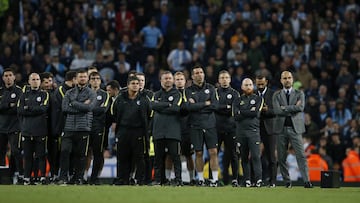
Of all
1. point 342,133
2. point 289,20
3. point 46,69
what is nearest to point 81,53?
point 46,69

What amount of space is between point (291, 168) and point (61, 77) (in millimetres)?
8626

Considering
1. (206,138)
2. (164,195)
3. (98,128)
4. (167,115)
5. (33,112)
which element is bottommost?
(164,195)

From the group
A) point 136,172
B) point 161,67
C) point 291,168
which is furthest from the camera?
point 161,67

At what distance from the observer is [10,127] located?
24266 mm

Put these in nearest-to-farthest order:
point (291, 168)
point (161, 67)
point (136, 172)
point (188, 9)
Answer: point (136, 172)
point (291, 168)
point (161, 67)
point (188, 9)

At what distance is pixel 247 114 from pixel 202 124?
43.7 inches

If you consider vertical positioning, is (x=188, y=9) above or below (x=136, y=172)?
above

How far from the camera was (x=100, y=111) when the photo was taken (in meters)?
23.7

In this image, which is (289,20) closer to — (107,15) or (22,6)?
(107,15)

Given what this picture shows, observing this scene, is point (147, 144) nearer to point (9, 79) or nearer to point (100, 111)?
point (100, 111)

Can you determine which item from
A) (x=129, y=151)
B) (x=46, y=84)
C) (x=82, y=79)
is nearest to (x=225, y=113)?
(x=129, y=151)

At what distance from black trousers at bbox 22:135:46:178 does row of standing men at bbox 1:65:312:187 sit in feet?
0.08

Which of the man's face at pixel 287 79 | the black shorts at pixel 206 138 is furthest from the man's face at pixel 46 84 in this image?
the man's face at pixel 287 79

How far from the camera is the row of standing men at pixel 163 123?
75.5 ft
